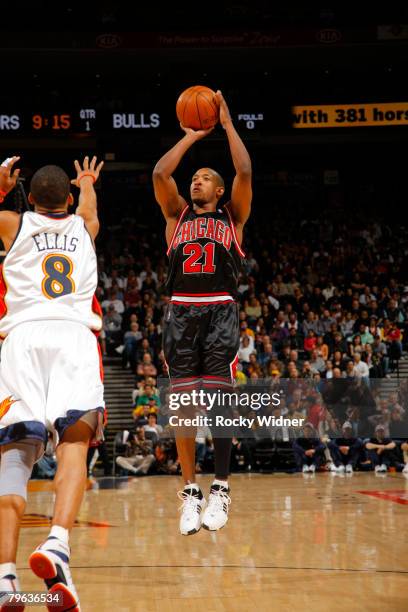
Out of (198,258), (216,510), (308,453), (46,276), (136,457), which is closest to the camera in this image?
(46,276)

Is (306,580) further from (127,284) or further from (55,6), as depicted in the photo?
(55,6)

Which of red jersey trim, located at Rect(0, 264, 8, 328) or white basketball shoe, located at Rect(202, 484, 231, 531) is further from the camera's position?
white basketball shoe, located at Rect(202, 484, 231, 531)

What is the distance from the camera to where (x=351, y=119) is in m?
19.7

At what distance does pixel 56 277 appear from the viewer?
4.34 m

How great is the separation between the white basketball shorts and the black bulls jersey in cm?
199

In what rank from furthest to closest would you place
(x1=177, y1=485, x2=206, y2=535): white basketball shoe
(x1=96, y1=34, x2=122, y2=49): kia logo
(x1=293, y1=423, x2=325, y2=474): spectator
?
1. (x1=96, y1=34, x2=122, y2=49): kia logo
2. (x1=293, y1=423, x2=325, y2=474): spectator
3. (x1=177, y1=485, x2=206, y2=535): white basketball shoe

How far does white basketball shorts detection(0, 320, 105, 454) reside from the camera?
4.08m

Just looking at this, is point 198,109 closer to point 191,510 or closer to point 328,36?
point 191,510

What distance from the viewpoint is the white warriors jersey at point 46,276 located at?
4297 mm

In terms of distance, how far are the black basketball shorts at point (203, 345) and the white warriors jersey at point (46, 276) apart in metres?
1.79

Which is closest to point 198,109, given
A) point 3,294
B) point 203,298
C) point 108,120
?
point 203,298

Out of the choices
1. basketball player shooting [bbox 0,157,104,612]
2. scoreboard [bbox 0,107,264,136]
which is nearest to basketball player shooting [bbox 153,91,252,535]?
basketball player shooting [bbox 0,157,104,612]

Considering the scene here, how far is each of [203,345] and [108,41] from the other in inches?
598

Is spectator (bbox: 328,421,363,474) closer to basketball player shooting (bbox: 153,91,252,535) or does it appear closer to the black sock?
the black sock
